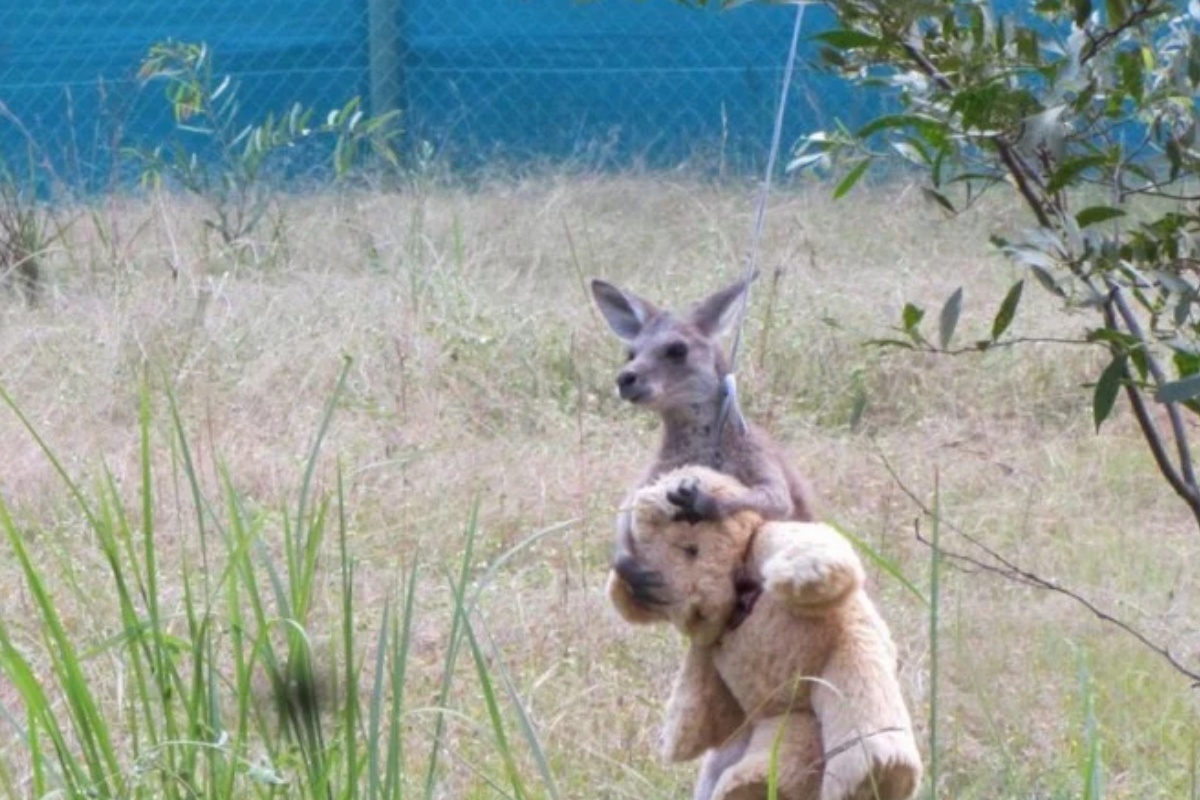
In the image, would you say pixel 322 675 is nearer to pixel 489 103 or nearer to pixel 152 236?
pixel 152 236

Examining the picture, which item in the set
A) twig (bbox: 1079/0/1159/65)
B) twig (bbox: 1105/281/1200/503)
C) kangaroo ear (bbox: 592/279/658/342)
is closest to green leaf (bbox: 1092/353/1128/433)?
twig (bbox: 1105/281/1200/503)

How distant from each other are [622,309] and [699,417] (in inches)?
21.0

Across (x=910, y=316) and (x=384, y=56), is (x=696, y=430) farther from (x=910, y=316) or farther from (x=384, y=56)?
(x=384, y=56)

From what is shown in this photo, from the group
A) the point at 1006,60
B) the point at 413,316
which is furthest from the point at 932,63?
the point at 413,316

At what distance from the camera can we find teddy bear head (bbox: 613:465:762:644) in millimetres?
2533

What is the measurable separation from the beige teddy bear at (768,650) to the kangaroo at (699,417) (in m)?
0.03

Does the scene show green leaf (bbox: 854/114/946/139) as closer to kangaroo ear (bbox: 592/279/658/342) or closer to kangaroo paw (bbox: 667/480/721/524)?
kangaroo paw (bbox: 667/480/721/524)

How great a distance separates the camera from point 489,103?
10273 mm

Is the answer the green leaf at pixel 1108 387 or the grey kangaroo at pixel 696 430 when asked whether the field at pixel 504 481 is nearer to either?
the grey kangaroo at pixel 696 430

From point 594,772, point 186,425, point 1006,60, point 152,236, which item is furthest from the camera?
point 152,236

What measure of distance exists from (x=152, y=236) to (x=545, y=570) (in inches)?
148

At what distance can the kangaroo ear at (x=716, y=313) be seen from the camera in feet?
10.2

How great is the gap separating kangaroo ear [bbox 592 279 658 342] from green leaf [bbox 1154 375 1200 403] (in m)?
1.44

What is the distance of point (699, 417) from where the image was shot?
2848 millimetres
